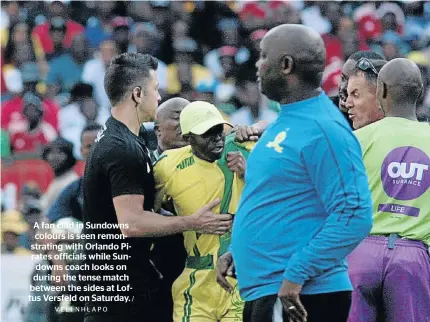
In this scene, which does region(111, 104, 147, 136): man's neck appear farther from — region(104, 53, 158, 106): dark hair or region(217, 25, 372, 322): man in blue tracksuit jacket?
region(217, 25, 372, 322): man in blue tracksuit jacket

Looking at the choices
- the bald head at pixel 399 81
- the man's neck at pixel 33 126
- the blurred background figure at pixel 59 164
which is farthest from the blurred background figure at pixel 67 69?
the bald head at pixel 399 81

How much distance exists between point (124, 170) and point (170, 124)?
1.03 m

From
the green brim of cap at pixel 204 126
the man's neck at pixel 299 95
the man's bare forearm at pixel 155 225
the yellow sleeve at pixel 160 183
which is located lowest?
the man's bare forearm at pixel 155 225

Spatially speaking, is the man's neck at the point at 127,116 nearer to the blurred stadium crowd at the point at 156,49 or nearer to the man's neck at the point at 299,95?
the man's neck at the point at 299,95

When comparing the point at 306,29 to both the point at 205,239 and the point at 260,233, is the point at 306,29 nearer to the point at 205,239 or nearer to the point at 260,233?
the point at 260,233

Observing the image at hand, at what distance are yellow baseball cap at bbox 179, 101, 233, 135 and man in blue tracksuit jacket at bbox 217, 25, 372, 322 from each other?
1280 mm

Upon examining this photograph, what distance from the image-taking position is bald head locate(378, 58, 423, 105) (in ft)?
20.1

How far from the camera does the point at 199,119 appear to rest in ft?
20.2

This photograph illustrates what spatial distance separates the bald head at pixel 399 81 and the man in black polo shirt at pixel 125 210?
113 cm

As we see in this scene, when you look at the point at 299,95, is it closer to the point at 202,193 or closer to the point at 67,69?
the point at 202,193

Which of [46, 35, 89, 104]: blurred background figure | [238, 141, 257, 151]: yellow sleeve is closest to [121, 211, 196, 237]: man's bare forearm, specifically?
[238, 141, 257, 151]: yellow sleeve

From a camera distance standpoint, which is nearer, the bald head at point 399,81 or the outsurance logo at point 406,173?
the outsurance logo at point 406,173

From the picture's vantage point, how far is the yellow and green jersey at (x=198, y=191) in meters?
6.19

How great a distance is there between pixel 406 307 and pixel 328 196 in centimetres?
160
